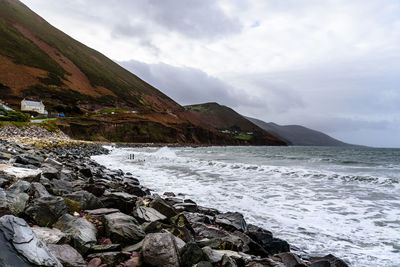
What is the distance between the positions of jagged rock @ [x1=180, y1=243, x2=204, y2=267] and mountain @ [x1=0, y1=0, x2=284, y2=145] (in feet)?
220

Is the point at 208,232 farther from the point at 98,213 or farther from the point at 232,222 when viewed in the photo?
the point at 98,213

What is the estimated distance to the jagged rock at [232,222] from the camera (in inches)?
253

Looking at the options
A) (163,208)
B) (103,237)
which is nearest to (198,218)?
(163,208)

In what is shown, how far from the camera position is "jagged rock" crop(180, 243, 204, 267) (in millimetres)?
3527

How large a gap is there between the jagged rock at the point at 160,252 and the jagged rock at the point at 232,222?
3233 mm

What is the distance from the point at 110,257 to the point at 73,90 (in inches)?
4618

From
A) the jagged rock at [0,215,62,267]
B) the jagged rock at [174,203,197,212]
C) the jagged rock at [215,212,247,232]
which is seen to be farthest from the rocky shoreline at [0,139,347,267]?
the jagged rock at [174,203,197,212]

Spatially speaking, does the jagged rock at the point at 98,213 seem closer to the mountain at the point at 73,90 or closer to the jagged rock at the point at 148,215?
the jagged rock at the point at 148,215

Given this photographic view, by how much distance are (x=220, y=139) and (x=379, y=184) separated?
410 ft

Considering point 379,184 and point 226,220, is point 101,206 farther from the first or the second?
point 379,184

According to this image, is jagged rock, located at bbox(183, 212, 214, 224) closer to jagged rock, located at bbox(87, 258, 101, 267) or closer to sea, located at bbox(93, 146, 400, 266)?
sea, located at bbox(93, 146, 400, 266)

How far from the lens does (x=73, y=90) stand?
105 meters

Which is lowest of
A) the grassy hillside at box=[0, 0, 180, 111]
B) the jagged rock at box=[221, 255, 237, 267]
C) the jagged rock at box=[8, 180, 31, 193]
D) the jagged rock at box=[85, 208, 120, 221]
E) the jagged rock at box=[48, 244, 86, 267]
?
the jagged rock at box=[221, 255, 237, 267]

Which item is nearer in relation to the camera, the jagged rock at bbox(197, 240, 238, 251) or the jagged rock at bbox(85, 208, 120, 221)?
the jagged rock at bbox(197, 240, 238, 251)
